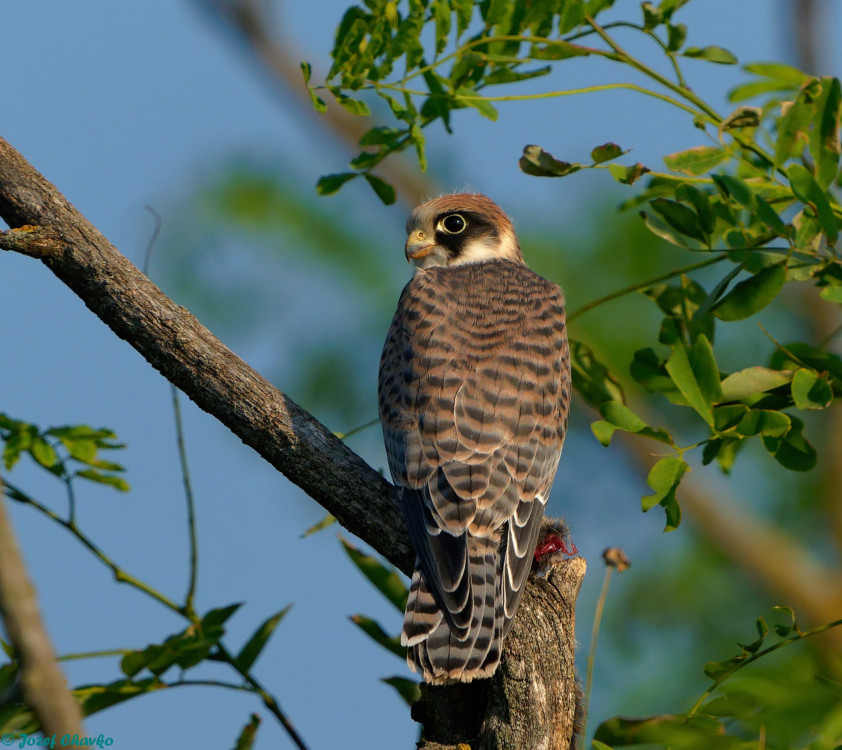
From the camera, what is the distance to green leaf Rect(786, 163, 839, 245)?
2607mm

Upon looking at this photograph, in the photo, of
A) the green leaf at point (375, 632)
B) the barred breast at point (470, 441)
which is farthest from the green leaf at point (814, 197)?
the green leaf at point (375, 632)

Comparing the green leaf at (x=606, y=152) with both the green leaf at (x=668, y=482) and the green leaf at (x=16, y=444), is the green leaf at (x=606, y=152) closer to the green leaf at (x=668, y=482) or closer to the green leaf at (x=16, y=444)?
the green leaf at (x=668, y=482)

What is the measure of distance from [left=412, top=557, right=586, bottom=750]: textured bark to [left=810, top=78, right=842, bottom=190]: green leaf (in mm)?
1389

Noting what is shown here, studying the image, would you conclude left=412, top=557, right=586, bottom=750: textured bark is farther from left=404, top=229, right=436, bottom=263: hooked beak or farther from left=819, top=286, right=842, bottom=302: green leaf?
left=404, top=229, right=436, bottom=263: hooked beak

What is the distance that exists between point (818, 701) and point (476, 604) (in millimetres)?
1373

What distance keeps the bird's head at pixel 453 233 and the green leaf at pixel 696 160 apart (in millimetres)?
1823

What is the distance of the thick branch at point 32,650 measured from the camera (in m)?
1.22

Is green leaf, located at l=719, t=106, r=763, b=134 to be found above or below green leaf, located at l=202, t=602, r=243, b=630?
above

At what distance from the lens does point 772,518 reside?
7883 mm

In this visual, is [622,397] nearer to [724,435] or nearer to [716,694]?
[724,435]

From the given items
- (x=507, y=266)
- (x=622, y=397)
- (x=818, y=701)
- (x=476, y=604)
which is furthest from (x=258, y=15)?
(x=818, y=701)

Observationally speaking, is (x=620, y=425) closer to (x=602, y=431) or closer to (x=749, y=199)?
(x=602, y=431)

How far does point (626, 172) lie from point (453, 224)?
2.05 m

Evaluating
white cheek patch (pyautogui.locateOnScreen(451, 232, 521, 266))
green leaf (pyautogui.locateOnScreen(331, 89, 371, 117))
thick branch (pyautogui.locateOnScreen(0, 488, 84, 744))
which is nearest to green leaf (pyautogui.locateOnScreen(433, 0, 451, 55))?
green leaf (pyautogui.locateOnScreen(331, 89, 371, 117))
